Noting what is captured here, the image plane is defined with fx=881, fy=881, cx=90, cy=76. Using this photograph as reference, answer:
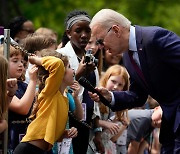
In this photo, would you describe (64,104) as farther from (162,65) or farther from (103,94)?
(162,65)

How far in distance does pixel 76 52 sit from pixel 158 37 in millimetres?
2086

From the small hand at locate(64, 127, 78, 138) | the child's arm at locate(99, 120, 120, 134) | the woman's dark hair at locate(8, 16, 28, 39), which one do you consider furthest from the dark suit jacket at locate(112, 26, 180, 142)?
the woman's dark hair at locate(8, 16, 28, 39)

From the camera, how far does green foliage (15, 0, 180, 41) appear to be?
2272 centimetres

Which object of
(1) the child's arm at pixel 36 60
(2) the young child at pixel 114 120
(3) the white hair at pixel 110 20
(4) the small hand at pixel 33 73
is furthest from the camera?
(2) the young child at pixel 114 120

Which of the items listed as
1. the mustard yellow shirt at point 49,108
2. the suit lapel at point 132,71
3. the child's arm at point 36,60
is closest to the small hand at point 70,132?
the mustard yellow shirt at point 49,108

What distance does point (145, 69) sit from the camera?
310 inches

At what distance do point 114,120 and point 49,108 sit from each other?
215 centimetres

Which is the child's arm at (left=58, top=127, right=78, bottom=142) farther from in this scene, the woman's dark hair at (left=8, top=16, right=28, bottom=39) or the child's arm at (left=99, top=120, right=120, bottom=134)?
the woman's dark hair at (left=8, top=16, right=28, bottom=39)

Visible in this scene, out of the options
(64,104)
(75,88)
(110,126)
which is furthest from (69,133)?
(110,126)

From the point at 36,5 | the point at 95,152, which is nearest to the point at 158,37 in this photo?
the point at 95,152

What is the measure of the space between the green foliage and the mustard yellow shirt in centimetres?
1406

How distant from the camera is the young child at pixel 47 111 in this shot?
810cm

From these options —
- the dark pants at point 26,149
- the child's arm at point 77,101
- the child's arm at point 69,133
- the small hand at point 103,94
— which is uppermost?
the small hand at point 103,94

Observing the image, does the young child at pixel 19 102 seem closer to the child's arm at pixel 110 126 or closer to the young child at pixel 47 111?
the young child at pixel 47 111
